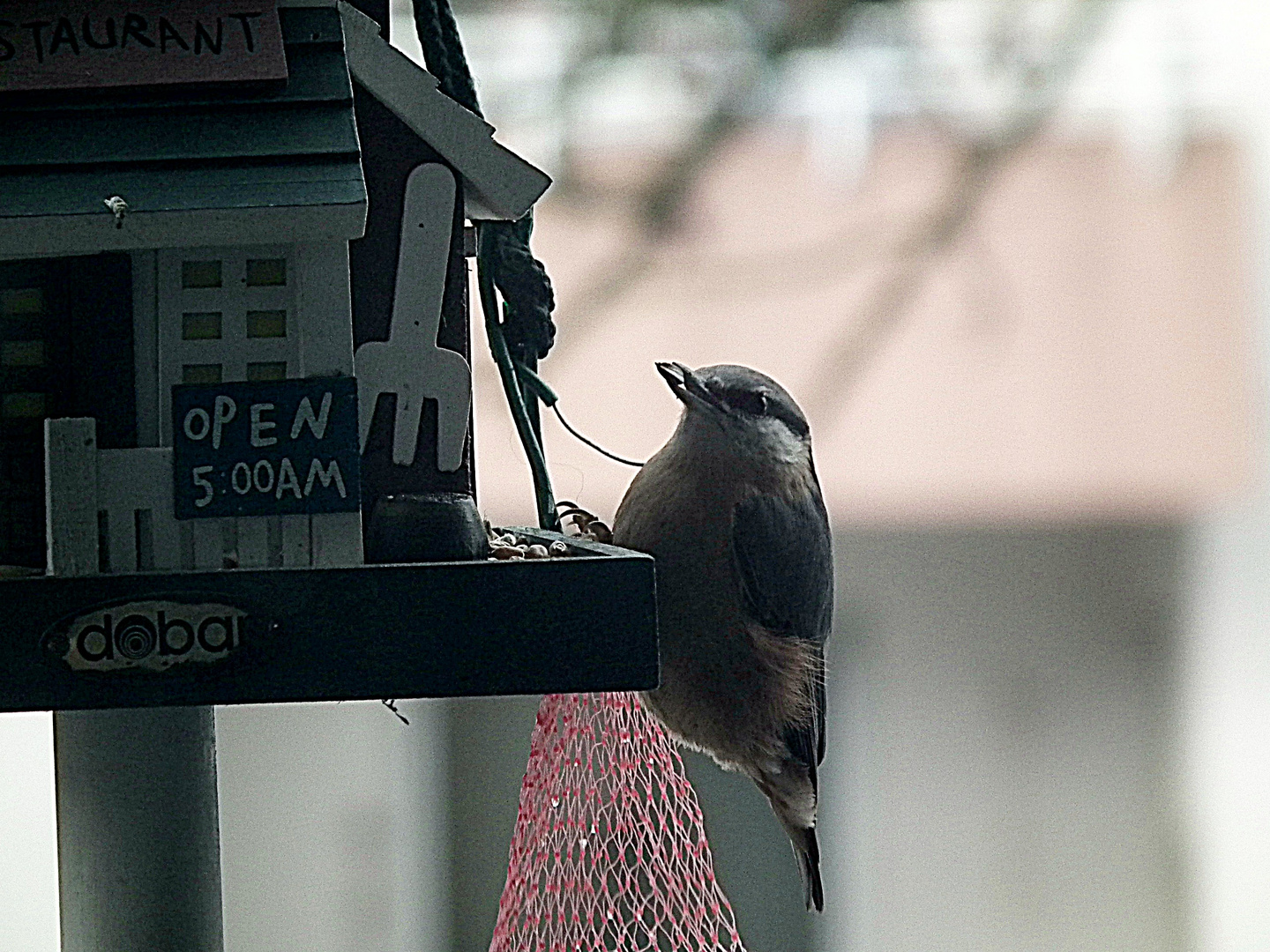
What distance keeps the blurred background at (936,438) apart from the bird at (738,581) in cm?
79

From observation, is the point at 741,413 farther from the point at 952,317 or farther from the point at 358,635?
the point at 952,317

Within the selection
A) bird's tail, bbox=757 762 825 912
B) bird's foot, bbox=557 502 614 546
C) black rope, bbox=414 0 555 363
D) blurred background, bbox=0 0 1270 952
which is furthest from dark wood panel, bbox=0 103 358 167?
blurred background, bbox=0 0 1270 952

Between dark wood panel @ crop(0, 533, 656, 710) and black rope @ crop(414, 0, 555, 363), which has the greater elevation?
black rope @ crop(414, 0, 555, 363)

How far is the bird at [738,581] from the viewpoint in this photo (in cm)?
91

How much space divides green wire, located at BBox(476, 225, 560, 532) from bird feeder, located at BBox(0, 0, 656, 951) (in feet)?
0.19

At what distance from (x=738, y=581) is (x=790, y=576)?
31 millimetres

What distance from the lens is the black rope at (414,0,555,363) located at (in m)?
0.78

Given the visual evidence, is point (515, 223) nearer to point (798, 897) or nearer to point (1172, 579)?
point (798, 897)

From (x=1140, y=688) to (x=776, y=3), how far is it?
100cm

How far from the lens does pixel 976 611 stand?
2.22 m

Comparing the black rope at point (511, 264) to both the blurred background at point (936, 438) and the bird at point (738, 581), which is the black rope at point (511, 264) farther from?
the blurred background at point (936, 438)

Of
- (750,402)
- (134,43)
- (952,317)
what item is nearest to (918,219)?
(952,317)

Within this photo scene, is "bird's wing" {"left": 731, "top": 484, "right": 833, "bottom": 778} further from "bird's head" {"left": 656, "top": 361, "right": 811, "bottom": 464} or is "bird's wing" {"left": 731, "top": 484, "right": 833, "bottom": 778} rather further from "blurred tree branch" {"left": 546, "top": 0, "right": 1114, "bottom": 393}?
"blurred tree branch" {"left": 546, "top": 0, "right": 1114, "bottom": 393}

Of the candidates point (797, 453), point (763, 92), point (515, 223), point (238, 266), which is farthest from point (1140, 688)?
point (238, 266)
